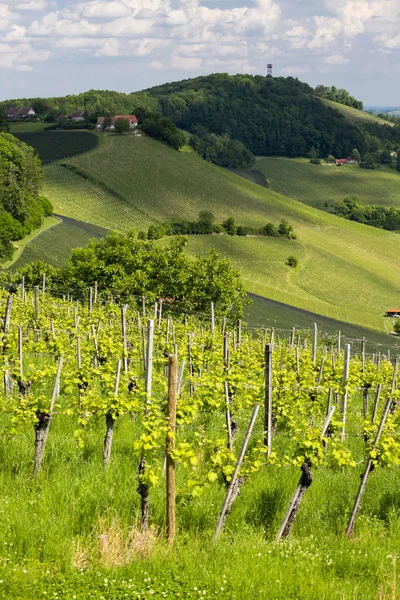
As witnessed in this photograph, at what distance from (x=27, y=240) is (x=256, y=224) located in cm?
5024

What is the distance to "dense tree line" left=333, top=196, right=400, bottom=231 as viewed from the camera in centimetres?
15038

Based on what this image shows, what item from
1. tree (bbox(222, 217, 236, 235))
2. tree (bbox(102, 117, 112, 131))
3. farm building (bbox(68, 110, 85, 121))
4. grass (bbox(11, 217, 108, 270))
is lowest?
grass (bbox(11, 217, 108, 270))

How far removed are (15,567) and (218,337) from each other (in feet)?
54.3

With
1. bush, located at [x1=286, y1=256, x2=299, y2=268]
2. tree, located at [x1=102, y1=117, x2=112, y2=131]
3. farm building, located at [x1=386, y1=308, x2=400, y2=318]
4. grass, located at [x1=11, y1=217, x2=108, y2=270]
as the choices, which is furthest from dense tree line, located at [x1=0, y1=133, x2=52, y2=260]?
tree, located at [x1=102, y1=117, x2=112, y2=131]

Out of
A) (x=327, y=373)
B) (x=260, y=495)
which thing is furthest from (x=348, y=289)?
(x=260, y=495)

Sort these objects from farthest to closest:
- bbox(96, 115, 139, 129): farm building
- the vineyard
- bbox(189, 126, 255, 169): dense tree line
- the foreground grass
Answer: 1. bbox(189, 126, 255, 169): dense tree line
2. bbox(96, 115, 139, 129): farm building
3. the vineyard
4. the foreground grass

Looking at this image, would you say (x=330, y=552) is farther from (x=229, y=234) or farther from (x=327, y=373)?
(x=229, y=234)

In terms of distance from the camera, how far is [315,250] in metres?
108

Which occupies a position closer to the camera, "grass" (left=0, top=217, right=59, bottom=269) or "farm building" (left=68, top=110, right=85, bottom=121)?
"grass" (left=0, top=217, right=59, bottom=269)

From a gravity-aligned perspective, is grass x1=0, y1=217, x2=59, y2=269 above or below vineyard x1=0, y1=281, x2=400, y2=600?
below

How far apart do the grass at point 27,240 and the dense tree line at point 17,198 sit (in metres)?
0.57

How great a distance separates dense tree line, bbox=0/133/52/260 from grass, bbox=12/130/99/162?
37791mm

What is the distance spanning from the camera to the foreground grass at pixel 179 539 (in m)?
8.02

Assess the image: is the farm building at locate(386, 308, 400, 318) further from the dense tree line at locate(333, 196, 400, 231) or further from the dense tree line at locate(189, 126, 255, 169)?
the dense tree line at locate(189, 126, 255, 169)
